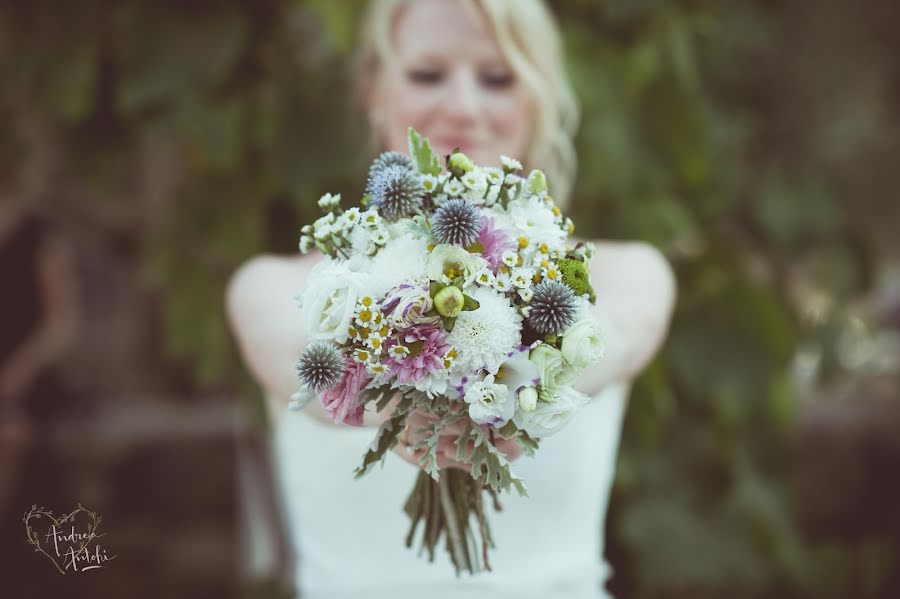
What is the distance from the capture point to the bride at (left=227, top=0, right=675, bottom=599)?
182 cm

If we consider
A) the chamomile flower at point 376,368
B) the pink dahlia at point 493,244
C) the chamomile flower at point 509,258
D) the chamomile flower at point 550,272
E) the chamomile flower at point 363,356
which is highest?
the pink dahlia at point 493,244

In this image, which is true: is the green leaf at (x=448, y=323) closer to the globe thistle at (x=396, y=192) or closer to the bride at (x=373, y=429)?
the globe thistle at (x=396, y=192)

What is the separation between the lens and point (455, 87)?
183 centimetres

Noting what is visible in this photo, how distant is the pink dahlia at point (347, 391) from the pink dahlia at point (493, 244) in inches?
8.1

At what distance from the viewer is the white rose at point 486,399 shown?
1128 mm

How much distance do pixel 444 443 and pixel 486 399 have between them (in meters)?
0.21

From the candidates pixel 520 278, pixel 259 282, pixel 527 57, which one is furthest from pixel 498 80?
pixel 520 278

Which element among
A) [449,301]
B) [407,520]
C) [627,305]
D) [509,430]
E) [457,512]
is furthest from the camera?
[407,520]

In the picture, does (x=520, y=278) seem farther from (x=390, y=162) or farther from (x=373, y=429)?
(x=373, y=429)

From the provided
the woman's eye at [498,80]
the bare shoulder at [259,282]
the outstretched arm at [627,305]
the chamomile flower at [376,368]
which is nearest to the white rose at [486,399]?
the chamomile flower at [376,368]

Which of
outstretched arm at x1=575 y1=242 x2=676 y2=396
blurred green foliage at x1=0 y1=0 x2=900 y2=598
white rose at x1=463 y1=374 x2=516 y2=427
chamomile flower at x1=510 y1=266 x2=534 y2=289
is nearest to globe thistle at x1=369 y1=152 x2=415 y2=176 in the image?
chamomile flower at x1=510 y1=266 x2=534 y2=289

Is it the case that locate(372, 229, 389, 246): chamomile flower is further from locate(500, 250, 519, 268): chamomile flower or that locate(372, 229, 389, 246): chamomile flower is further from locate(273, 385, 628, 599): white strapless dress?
locate(273, 385, 628, 599): white strapless dress

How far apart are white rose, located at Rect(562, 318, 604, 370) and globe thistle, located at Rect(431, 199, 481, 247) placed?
0.55 ft

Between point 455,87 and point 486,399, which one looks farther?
point 455,87
